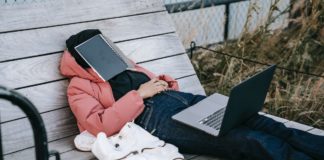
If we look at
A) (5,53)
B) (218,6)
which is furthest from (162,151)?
(218,6)

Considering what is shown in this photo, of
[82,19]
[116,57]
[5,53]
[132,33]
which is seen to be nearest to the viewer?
[5,53]

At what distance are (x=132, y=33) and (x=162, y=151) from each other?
3.47 feet

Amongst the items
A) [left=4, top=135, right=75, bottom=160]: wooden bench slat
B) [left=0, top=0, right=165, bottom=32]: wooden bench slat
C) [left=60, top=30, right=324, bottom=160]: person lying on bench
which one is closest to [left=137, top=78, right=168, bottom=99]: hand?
[left=60, top=30, right=324, bottom=160]: person lying on bench

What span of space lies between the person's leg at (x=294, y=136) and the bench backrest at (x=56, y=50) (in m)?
0.85

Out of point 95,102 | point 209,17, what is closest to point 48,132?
point 95,102

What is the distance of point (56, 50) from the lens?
2.73 meters

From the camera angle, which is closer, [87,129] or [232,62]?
[87,129]

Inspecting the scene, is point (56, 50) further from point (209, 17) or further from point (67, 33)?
point (209, 17)

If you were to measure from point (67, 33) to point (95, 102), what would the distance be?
560 mm

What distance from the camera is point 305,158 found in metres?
2.08

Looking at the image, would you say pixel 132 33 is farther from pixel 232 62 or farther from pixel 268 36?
pixel 268 36

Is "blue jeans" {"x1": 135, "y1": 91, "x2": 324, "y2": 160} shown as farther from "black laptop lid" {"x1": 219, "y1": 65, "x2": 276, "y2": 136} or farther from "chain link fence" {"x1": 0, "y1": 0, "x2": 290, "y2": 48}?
"chain link fence" {"x1": 0, "y1": 0, "x2": 290, "y2": 48}

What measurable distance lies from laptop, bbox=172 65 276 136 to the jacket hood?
507 millimetres

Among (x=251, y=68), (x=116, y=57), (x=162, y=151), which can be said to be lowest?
(x=251, y=68)
